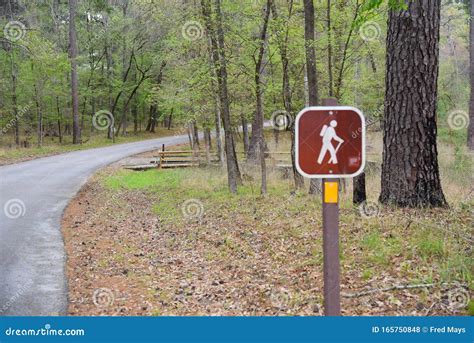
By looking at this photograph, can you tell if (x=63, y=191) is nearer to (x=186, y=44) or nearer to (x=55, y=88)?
(x=186, y=44)

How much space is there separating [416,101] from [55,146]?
2980 cm

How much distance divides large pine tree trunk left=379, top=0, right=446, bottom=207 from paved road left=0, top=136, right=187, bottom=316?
18.0ft

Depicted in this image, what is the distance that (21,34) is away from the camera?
11.8 metres

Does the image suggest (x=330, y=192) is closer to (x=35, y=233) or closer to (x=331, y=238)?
(x=331, y=238)

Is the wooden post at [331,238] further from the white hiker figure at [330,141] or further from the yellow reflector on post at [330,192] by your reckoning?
the white hiker figure at [330,141]

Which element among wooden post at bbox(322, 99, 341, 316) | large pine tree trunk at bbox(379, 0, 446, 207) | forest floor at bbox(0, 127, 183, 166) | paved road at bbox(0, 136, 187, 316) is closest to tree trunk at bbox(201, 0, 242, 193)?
paved road at bbox(0, 136, 187, 316)

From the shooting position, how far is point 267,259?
760 centimetres

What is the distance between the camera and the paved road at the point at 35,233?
6.72m

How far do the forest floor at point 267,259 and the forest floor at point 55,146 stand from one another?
13.9 metres

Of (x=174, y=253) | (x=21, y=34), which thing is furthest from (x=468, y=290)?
(x=21, y=34)

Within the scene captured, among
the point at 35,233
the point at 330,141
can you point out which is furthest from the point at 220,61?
the point at 330,141

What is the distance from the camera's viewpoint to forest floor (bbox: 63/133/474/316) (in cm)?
541

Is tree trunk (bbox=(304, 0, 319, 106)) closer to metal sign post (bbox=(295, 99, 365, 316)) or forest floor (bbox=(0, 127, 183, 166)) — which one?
metal sign post (bbox=(295, 99, 365, 316))

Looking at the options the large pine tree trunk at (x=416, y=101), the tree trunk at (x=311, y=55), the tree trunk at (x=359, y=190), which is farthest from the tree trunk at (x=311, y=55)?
the large pine tree trunk at (x=416, y=101)
